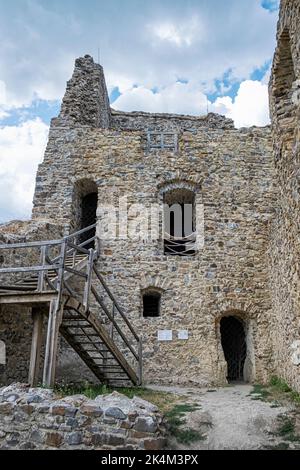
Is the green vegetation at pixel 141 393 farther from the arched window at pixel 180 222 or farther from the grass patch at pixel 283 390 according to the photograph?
the arched window at pixel 180 222

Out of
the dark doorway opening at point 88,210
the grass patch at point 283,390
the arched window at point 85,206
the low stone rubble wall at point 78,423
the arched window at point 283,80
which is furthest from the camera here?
the dark doorway opening at point 88,210

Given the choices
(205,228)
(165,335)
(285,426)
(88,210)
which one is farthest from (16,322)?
(285,426)

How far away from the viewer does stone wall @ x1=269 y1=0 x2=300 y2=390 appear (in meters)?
5.27

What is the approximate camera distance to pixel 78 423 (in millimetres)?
5188

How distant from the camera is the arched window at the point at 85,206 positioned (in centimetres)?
1151

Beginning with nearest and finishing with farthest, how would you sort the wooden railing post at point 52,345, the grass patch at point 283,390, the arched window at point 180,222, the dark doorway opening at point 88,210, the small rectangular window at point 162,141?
the wooden railing post at point 52,345, the grass patch at point 283,390, the arched window at point 180,222, the small rectangular window at point 162,141, the dark doorway opening at point 88,210

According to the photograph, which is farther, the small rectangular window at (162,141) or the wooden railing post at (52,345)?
the small rectangular window at (162,141)

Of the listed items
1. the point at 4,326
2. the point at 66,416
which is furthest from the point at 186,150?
the point at 66,416

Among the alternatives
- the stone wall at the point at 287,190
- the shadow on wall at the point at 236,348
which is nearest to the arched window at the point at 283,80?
the stone wall at the point at 287,190

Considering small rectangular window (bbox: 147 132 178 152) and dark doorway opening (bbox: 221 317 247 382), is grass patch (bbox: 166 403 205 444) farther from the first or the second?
small rectangular window (bbox: 147 132 178 152)

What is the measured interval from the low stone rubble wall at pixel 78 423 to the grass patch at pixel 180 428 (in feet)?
1.09

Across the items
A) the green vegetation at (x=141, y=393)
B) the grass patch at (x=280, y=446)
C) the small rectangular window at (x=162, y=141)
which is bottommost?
the grass patch at (x=280, y=446)

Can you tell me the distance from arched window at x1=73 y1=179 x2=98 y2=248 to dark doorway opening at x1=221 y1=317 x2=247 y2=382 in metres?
4.59
